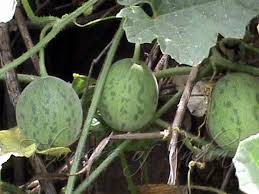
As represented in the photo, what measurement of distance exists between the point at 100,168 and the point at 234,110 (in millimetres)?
257

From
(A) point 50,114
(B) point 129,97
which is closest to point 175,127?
(B) point 129,97

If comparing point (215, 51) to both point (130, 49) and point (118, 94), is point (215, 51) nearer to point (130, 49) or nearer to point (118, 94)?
point (118, 94)

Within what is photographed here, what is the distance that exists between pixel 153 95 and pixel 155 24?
148 mm

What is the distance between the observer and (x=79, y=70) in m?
1.90

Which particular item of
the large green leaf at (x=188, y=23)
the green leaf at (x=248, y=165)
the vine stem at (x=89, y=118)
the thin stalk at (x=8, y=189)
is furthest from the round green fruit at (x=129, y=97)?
the green leaf at (x=248, y=165)

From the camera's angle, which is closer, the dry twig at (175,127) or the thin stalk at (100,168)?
the dry twig at (175,127)

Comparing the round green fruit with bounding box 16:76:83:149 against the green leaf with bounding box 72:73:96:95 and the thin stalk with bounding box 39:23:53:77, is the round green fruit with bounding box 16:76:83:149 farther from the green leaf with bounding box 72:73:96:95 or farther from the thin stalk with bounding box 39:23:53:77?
the green leaf with bounding box 72:73:96:95

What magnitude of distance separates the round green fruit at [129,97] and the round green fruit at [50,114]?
56 millimetres

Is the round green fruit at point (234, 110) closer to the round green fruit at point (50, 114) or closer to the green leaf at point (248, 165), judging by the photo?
the round green fruit at point (50, 114)

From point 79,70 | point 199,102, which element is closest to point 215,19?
point 199,102

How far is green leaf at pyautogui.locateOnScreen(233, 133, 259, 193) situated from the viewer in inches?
30.4

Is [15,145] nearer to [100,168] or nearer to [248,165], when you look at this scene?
[100,168]

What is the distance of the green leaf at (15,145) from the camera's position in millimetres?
1193

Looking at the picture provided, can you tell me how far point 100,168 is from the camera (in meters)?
1.29
